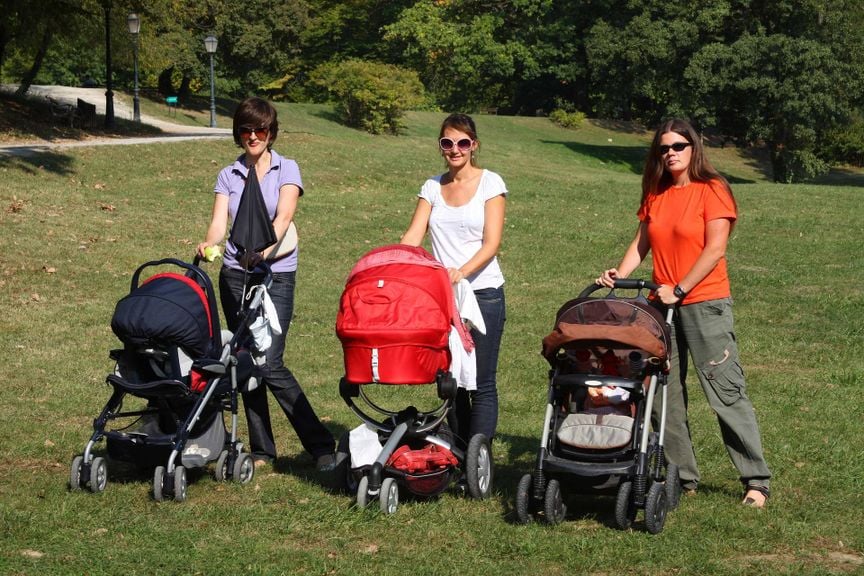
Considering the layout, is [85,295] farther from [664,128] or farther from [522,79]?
[522,79]

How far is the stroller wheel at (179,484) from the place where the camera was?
20.8 ft

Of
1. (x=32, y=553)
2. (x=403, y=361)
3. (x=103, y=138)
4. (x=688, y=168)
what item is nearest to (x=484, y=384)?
(x=403, y=361)

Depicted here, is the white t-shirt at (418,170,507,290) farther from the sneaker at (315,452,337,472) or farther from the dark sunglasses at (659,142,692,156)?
the sneaker at (315,452,337,472)

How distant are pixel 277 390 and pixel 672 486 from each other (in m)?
2.59

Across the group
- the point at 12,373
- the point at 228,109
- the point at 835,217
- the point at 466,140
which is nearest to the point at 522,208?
the point at 835,217

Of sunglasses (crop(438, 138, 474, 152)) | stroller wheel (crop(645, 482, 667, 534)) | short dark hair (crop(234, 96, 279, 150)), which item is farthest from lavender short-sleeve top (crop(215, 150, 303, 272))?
stroller wheel (crop(645, 482, 667, 534))

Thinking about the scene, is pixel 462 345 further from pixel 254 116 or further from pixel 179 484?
pixel 254 116

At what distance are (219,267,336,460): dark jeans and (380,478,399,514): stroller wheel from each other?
49.2 inches

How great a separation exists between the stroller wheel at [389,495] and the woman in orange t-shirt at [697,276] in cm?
156

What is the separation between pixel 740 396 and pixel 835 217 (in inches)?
676

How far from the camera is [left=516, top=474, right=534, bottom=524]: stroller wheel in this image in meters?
5.83

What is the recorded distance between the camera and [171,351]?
21.2ft

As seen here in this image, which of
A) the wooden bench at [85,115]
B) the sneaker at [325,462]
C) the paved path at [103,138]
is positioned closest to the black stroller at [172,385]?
the sneaker at [325,462]

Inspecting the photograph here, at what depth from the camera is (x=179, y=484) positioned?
20.8ft
